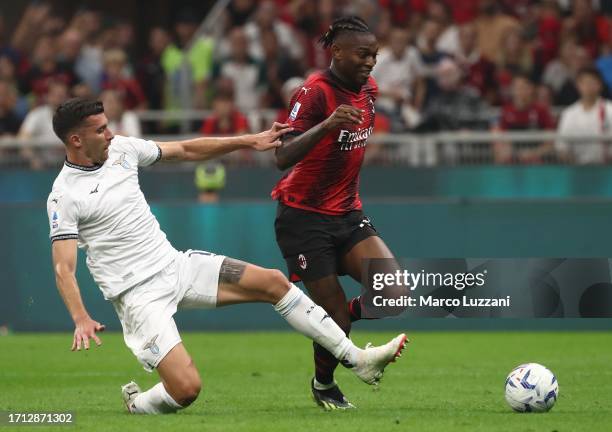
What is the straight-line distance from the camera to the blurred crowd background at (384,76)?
1716 cm

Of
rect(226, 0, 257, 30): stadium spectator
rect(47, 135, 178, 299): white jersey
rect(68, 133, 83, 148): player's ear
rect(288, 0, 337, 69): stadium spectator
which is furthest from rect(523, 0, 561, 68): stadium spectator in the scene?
rect(68, 133, 83, 148): player's ear

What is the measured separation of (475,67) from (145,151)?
33.6ft

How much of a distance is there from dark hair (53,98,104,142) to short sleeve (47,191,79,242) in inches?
16.8

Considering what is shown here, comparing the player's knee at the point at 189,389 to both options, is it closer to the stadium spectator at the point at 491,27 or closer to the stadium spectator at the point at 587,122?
the stadium spectator at the point at 587,122

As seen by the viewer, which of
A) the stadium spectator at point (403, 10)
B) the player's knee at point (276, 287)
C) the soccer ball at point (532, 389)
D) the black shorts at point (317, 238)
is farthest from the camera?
the stadium spectator at point (403, 10)

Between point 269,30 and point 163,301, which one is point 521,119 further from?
point 163,301

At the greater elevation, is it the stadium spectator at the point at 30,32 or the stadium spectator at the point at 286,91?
the stadium spectator at the point at 30,32

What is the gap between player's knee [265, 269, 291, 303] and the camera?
9.02 m

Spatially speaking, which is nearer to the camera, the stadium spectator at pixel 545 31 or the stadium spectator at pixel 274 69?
the stadium spectator at pixel 274 69

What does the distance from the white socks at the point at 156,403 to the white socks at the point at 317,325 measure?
93cm

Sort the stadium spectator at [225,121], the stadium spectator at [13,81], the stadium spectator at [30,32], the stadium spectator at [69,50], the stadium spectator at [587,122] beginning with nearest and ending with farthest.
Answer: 1. the stadium spectator at [587,122]
2. the stadium spectator at [225,121]
3. the stadium spectator at [13,81]
4. the stadium spectator at [69,50]
5. the stadium spectator at [30,32]

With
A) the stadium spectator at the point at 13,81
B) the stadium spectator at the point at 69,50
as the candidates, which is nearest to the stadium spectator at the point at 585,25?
the stadium spectator at the point at 69,50

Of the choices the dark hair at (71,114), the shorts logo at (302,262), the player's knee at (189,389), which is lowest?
the player's knee at (189,389)

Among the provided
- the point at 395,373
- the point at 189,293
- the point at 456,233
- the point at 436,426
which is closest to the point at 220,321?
the point at 456,233
